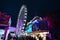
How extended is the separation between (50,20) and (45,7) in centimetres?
28

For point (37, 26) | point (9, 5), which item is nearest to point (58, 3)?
point (37, 26)

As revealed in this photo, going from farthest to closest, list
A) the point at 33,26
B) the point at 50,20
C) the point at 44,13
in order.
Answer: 1. the point at 50,20
2. the point at 44,13
3. the point at 33,26

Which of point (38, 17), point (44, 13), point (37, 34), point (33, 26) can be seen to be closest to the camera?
point (37, 34)

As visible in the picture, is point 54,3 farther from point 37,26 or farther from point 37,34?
point 37,34

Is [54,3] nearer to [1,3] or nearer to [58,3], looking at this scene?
[58,3]

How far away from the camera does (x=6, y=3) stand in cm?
178

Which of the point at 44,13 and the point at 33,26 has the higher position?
the point at 44,13

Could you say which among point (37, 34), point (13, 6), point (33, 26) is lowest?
point (37, 34)

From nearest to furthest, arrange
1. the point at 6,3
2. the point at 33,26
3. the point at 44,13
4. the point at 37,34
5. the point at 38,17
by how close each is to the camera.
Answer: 1. the point at 37,34
2. the point at 33,26
3. the point at 6,3
4. the point at 38,17
5. the point at 44,13

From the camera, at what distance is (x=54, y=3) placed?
200 cm

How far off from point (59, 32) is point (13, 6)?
0.75m

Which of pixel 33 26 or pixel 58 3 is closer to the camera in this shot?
pixel 33 26

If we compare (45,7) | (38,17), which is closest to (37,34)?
(38,17)

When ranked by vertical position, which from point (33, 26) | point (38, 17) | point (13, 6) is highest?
point (13, 6)
